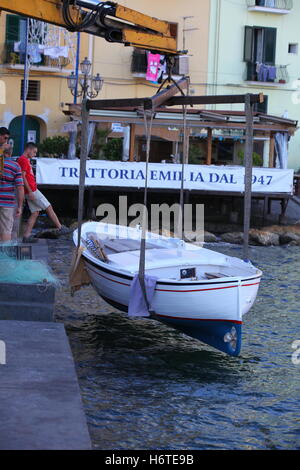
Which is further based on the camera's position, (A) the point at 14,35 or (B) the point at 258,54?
(B) the point at 258,54

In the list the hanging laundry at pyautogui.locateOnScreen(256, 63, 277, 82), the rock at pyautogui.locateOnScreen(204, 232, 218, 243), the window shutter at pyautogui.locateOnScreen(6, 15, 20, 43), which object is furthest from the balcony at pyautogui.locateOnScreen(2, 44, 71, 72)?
the rock at pyautogui.locateOnScreen(204, 232, 218, 243)

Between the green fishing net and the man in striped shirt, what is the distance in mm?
2304

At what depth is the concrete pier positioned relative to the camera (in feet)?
18.3

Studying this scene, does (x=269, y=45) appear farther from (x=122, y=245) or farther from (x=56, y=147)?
(x=122, y=245)

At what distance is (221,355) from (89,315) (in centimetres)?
269

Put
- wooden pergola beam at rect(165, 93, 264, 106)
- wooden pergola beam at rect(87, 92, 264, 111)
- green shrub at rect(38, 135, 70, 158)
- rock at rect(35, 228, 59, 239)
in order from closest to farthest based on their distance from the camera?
1. wooden pergola beam at rect(165, 93, 264, 106)
2. wooden pergola beam at rect(87, 92, 264, 111)
3. rock at rect(35, 228, 59, 239)
4. green shrub at rect(38, 135, 70, 158)

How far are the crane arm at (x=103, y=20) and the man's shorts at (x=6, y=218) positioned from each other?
320 centimetres

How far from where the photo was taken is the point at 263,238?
23734 mm

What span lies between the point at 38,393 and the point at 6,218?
6482 millimetres

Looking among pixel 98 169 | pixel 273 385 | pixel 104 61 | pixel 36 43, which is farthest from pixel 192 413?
pixel 104 61

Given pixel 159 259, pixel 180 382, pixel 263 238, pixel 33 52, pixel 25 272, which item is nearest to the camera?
pixel 180 382

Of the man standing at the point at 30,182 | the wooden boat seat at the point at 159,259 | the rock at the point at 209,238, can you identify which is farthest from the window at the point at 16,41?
the wooden boat seat at the point at 159,259

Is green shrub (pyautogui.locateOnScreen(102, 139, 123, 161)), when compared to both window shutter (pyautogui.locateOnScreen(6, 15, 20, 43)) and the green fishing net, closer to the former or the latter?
window shutter (pyautogui.locateOnScreen(6, 15, 20, 43))

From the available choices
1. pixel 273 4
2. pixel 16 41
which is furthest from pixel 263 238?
pixel 273 4
